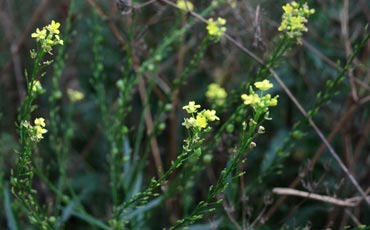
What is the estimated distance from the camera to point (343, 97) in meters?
2.60

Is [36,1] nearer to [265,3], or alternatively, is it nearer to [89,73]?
[89,73]

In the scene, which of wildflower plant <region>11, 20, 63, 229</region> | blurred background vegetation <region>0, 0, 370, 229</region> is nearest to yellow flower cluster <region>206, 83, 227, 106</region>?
blurred background vegetation <region>0, 0, 370, 229</region>

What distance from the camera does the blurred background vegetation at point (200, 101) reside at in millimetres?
2152

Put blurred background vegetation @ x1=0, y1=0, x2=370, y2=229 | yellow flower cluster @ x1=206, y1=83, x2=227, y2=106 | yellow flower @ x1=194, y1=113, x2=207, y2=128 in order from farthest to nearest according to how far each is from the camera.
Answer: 1. blurred background vegetation @ x1=0, y1=0, x2=370, y2=229
2. yellow flower cluster @ x1=206, y1=83, x2=227, y2=106
3. yellow flower @ x1=194, y1=113, x2=207, y2=128

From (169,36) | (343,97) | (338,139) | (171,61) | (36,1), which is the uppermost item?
(36,1)

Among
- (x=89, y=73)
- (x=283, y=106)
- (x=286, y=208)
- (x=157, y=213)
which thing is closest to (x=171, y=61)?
(x=89, y=73)

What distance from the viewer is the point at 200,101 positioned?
2.67m

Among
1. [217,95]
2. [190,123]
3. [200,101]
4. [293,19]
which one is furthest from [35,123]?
[200,101]

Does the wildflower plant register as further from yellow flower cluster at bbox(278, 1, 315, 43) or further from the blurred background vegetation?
yellow flower cluster at bbox(278, 1, 315, 43)

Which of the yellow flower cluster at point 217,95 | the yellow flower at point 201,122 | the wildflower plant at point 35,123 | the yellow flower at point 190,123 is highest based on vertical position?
the yellow flower cluster at point 217,95

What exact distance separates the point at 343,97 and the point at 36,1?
2104 millimetres

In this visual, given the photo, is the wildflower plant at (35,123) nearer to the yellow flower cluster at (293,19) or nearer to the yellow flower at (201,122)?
the yellow flower at (201,122)

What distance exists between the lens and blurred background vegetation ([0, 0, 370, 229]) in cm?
215

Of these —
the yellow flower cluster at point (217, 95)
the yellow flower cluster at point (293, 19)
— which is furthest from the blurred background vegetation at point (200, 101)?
the yellow flower cluster at point (293, 19)
